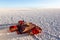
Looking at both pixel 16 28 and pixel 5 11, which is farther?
pixel 5 11

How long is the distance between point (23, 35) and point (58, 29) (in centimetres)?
88

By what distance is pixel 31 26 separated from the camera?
337 centimetres

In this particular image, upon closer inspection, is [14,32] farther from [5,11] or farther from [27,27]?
[5,11]

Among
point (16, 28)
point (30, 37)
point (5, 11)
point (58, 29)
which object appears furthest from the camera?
point (5, 11)

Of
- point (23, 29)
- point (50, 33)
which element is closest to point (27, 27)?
point (23, 29)

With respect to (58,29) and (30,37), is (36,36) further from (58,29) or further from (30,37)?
(58,29)

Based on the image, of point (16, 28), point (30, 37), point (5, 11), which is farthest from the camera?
point (5, 11)

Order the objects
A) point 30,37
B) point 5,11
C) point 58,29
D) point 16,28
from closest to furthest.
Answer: point 30,37
point 16,28
point 58,29
point 5,11

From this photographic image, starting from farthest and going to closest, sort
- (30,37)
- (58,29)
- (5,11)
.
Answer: (5,11) → (58,29) → (30,37)

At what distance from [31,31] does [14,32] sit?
1.22 feet

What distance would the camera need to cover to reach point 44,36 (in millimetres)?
3246

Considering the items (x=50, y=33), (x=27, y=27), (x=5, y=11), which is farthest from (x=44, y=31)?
(x=5, y=11)

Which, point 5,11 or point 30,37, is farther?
point 5,11

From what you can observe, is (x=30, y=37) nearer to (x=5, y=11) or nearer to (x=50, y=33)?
(x=50, y=33)
